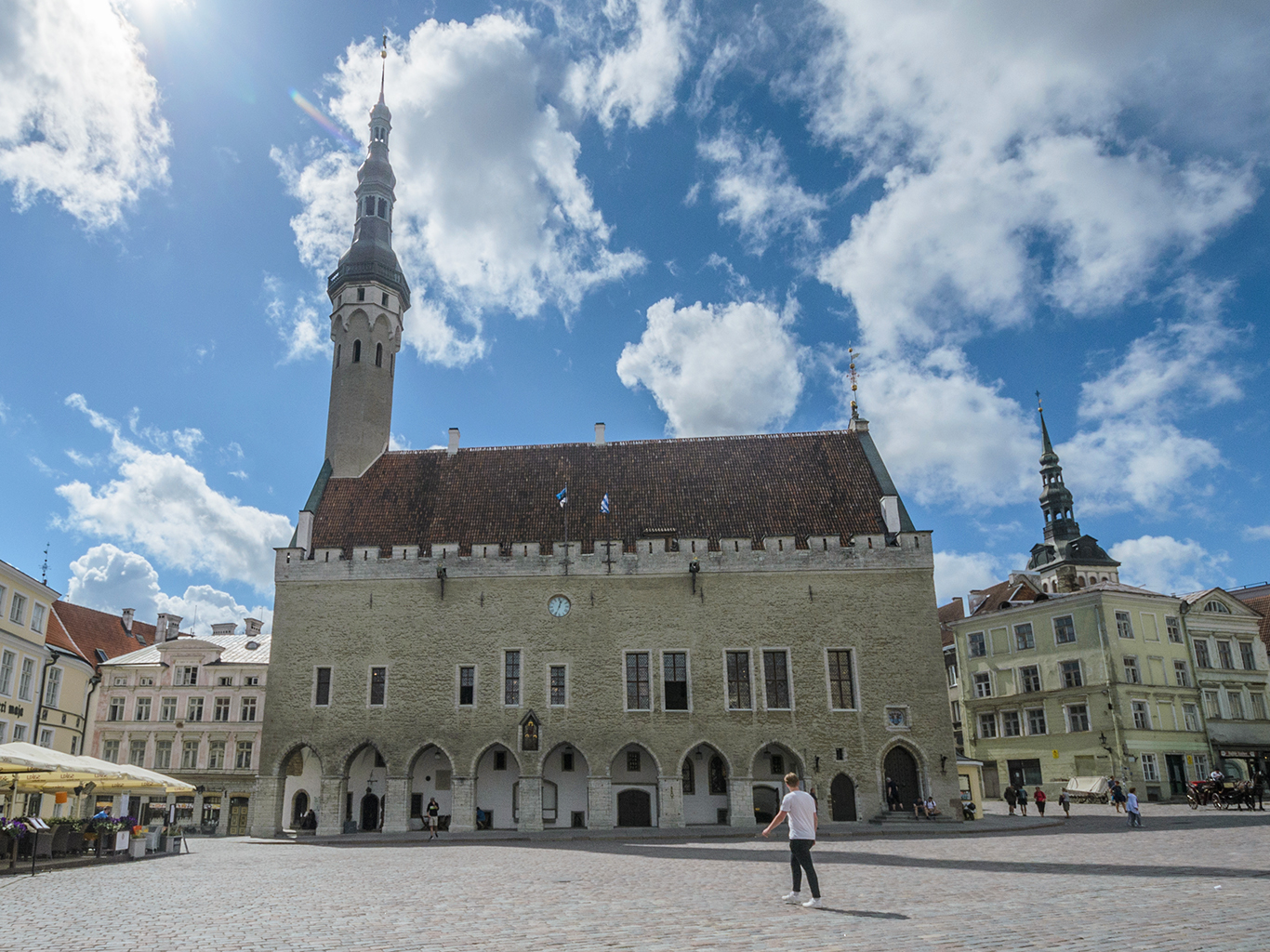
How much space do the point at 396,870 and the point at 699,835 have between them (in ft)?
38.1

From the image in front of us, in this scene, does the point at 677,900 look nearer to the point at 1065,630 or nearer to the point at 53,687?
the point at 53,687

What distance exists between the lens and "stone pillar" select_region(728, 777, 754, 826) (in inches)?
1182

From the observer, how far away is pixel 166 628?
53.7 m

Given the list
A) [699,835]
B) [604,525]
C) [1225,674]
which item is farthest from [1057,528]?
[699,835]

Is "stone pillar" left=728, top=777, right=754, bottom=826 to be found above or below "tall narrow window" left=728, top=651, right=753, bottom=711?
below

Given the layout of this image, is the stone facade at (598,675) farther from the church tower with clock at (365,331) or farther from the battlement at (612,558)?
the church tower with clock at (365,331)

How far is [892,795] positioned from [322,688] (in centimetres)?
1997

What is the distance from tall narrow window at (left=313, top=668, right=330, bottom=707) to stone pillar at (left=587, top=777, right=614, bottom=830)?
9.77 meters

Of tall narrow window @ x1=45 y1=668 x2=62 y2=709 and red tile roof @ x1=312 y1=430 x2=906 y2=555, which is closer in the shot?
red tile roof @ x1=312 y1=430 x2=906 y2=555

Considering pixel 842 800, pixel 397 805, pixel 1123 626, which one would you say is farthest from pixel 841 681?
pixel 1123 626

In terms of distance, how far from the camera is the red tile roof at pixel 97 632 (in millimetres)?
46444

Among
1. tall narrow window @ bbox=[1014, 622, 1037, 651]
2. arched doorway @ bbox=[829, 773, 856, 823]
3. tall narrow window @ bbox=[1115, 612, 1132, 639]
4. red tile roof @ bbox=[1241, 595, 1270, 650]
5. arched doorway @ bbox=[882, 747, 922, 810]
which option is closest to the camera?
arched doorway @ bbox=[829, 773, 856, 823]

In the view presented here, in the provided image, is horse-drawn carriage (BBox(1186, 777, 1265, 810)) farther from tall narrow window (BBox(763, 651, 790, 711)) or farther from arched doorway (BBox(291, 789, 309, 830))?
arched doorway (BBox(291, 789, 309, 830))

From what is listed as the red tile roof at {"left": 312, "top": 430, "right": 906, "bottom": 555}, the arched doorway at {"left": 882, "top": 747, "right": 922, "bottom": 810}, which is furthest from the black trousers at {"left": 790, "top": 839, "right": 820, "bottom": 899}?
the red tile roof at {"left": 312, "top": 430, "right": 906, "bottom": 555}
